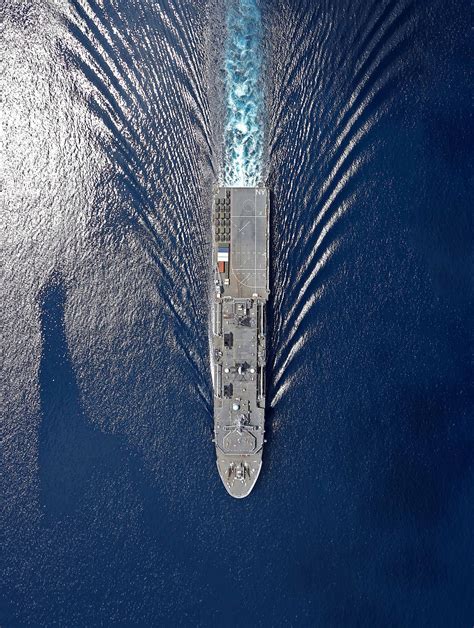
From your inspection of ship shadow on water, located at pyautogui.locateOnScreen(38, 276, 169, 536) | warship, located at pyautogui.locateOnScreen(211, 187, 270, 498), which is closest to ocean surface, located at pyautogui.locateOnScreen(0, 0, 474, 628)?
ship shadow on water, located at pyautogui.locateOnScreen(38, 276, 169, 536)

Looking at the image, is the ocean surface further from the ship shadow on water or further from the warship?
the warship

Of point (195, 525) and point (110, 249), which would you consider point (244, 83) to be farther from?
point (195, 525)

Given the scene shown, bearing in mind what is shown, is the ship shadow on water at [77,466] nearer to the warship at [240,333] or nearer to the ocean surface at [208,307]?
the ocean surface at [208,307]

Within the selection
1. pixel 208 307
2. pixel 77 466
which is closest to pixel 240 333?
pixel 208 307

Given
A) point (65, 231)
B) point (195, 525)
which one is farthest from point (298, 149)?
point (195, 525)

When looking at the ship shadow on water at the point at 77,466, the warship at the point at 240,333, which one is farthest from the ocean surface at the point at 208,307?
the warship at the point at 240,333
